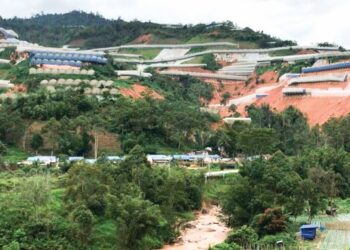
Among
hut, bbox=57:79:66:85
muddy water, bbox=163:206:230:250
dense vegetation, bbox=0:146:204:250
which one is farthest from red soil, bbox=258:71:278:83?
dense vegetation, bbox=0:146:204:250

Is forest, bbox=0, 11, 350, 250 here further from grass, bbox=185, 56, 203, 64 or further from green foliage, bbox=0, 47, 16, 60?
grass, bbox=185, 56, 203, 64

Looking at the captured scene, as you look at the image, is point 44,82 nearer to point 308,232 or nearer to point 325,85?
point 325,85

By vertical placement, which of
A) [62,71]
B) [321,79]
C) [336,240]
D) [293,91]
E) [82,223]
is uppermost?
[62,71]

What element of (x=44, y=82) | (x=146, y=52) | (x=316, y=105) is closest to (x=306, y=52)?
(x=316, y=105)

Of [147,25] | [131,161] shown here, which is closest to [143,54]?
[147,25]

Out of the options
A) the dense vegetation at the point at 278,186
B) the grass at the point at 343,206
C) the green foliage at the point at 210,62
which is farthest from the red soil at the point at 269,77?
the grass at the point at 343,206

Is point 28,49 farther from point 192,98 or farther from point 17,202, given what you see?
point 17,202
